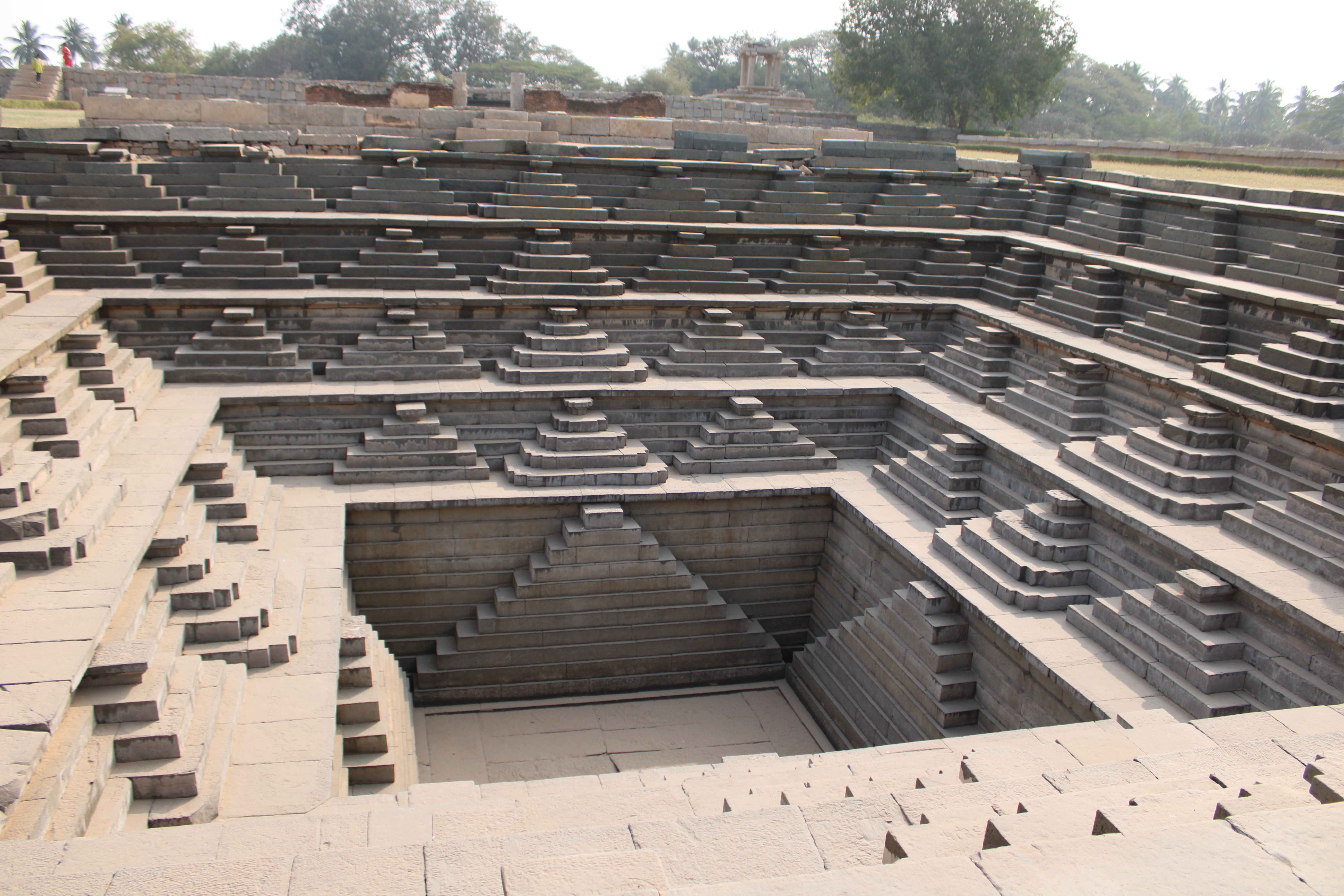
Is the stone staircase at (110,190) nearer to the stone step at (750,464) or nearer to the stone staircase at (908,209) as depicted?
the stone step at (750,464)

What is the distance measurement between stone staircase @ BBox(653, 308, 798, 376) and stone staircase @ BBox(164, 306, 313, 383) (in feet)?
14.4

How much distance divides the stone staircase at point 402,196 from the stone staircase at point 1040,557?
7.81 meters

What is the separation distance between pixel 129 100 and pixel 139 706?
1206cm

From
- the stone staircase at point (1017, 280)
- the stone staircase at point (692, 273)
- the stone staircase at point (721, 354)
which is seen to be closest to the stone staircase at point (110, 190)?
the stone staircase at point (692, 273)

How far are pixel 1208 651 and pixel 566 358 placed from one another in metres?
7.38

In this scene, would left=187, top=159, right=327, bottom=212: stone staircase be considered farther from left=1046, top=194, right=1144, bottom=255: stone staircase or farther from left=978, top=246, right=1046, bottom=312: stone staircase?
left=1046, top=194, right=1144, bottom=255: stone staircase

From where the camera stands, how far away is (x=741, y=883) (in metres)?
4.06

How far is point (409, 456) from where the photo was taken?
10.7 metres

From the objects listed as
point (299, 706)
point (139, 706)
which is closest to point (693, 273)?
point (299, 706)

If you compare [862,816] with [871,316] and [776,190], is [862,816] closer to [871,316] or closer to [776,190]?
[871,316]

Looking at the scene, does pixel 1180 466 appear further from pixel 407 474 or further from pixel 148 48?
pixel 148 48

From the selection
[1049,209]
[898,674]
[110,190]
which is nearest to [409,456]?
[110,190]

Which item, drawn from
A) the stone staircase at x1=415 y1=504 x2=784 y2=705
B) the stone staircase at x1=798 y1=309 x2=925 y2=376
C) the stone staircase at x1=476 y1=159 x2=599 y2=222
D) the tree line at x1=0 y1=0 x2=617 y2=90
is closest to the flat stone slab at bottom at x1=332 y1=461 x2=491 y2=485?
the stone staircase at x1=415 y1=504 x2=784 y2=705

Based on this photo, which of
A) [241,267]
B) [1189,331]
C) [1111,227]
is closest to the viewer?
[1189,331]
